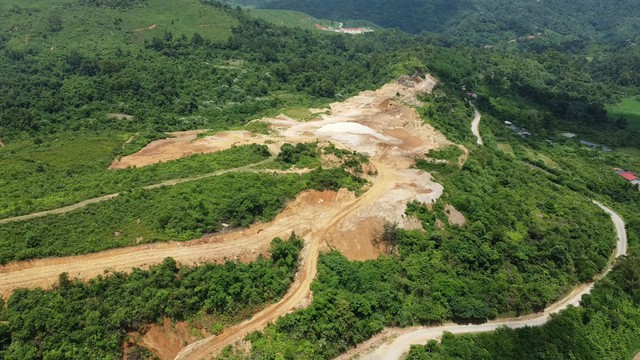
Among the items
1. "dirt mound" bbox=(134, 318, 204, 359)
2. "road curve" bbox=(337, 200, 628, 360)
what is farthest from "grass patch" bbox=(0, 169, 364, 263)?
"road curve" bbox=(337, 200, 628, 360)

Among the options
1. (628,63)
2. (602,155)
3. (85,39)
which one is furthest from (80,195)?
(628,63)

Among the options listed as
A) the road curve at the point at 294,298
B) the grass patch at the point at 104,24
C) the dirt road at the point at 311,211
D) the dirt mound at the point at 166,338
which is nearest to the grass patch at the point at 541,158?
the dirt road at the point at 311,211

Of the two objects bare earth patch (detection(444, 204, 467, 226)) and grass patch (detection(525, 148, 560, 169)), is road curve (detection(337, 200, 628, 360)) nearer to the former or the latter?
bare earth patch (detection(444, 204, 467, 226))

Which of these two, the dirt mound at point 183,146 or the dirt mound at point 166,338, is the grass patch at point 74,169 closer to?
the dirt mound at point 183,146

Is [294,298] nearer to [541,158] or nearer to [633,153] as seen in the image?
[541,158]

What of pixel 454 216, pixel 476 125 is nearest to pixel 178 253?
pixel 454 216

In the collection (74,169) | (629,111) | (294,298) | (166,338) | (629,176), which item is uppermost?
(74,169)

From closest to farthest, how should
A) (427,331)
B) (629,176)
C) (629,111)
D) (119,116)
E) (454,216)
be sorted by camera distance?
(427,331), (454,216), (119,116), (629,176), (629,111)
